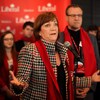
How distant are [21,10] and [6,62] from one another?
1070mm

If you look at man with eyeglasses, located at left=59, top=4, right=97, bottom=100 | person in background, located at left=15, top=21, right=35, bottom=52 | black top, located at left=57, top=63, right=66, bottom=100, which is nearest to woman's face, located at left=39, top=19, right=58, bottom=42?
black top, located at left=57, top=63, right=66, bottom=100

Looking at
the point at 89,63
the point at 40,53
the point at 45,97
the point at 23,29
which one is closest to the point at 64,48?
the point at 40,53

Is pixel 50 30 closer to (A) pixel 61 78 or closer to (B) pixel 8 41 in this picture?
(A) pixel 61 78

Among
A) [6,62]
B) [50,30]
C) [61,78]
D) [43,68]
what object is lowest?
[6,62]

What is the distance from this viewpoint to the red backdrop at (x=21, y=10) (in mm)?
4289

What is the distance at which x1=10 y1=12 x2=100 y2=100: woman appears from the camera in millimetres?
2119

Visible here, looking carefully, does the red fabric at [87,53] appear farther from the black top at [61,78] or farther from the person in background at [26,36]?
the person in background at [26,36]

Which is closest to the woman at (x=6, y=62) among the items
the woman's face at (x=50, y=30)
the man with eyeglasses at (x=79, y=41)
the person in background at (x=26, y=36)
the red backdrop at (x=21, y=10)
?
the person in background at (x=26, y=36)

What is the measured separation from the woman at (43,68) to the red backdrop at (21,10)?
210 cm

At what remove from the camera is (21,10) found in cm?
437

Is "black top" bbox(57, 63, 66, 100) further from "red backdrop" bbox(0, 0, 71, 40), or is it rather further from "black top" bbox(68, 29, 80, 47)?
"red backdrop" bbox(0, 0, 71, 40)

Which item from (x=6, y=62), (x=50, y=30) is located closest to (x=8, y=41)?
(x=6, y=62)

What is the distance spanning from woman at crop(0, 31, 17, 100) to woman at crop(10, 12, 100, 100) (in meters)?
1.33

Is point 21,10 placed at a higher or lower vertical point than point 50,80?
higher
